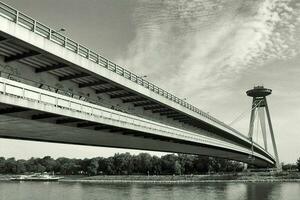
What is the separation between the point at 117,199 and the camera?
207ft

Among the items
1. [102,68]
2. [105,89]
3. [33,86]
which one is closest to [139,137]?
[105,89]

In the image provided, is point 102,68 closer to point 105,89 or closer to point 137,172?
point 105,89

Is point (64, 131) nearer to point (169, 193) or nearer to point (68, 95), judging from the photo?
point (68, 95)

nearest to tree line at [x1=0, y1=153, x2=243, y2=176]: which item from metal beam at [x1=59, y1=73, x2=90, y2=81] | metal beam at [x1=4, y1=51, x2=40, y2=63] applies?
metal beam at [x1=59, y1=73, x2=90, y2=81]

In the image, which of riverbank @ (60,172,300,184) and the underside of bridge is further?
riverbank @ (60,172,300,184)

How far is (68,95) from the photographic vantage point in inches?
1082

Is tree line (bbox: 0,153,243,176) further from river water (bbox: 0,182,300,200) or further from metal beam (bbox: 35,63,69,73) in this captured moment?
metal beam (bbox: 35,63,69,73)

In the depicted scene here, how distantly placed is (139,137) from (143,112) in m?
2.86

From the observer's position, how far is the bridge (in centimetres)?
2130

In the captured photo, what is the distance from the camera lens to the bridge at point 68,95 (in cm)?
2130

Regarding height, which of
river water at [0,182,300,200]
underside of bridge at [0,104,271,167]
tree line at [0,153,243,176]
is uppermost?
underside of bridge at [0,104,271,167]

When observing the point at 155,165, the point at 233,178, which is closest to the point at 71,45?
the point at 233,178

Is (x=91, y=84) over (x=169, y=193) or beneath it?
over

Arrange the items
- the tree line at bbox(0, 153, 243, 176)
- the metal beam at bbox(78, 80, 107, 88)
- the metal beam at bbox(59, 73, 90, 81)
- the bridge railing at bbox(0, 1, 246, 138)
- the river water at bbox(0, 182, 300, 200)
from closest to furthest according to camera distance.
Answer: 1. the bridge railing at bbox(0, 1, 246, 138)
2. the metal beam at bbox(59, 73, 90, 81)
3. the metal beam at bbox(78, 80, 107, 88)
4. the river water at bbox(0, 182, 300, 200)
5. the tree line at bbox(0, 153, 243, 176)
